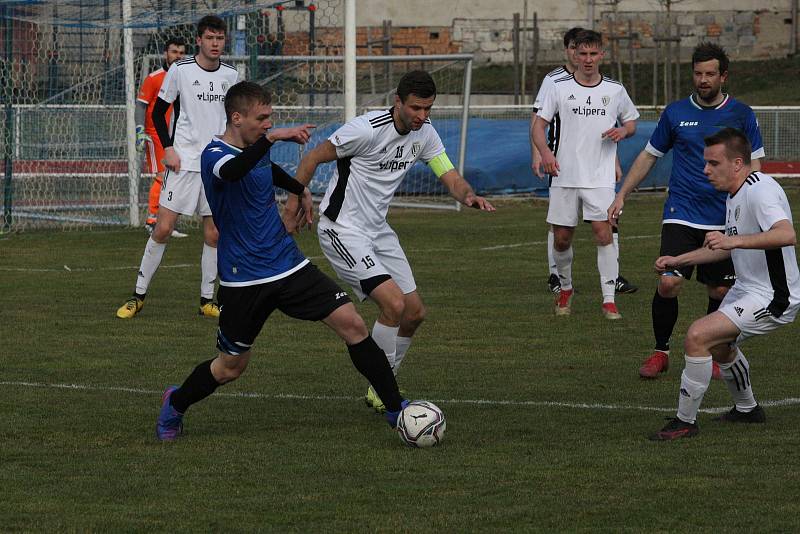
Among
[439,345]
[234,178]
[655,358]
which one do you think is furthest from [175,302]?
[234,178]

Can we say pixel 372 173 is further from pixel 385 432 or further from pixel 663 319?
pixel 663 319

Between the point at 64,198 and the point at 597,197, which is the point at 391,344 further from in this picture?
the point at 64,198

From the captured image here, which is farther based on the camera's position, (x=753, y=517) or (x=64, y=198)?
(x=64, y=198)

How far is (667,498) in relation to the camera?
5777 mm

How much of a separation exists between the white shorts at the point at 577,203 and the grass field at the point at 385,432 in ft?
2.55

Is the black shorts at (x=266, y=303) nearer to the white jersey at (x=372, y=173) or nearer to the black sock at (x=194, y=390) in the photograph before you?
the black sock at (x=194, y=390)

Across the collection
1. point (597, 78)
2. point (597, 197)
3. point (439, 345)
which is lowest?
point (439, 345)

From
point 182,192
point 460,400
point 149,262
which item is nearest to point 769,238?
point 460,400

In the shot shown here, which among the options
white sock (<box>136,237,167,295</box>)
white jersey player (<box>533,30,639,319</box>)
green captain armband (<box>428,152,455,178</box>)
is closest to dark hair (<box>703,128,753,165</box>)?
green captain armband (<box>428,152,455,178</box>)

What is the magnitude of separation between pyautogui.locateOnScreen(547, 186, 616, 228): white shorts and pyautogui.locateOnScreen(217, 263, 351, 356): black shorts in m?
4.96

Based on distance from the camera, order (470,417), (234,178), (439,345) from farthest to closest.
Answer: (439,345) < (470,417) < (234,178)

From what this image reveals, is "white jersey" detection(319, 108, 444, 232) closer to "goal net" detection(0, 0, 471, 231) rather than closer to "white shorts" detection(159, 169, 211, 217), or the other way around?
"white shorts" detection(159, 169, 211, 217)

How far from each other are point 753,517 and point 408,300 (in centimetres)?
299

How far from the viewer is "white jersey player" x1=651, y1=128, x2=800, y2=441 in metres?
6.90
